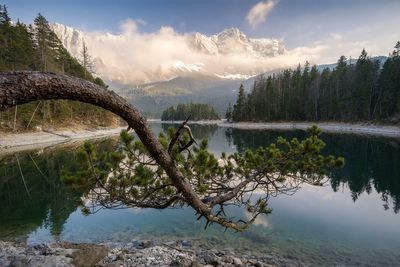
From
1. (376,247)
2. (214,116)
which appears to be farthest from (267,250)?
(214,116)

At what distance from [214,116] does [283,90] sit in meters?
58.3

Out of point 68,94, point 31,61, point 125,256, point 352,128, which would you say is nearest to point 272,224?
point 125,256

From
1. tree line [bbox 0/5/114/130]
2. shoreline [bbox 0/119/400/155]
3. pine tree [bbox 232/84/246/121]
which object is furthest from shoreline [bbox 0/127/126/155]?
pine tree [bbox 232/84/246/121]

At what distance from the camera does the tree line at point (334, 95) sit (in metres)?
67.4

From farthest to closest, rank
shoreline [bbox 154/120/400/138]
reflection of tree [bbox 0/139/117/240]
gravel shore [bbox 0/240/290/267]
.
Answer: shoreline [bbox 154/120/400/138], reflection of tree [bbox 0/139/117/240], gravel shore [bbox 0/240/290/267]

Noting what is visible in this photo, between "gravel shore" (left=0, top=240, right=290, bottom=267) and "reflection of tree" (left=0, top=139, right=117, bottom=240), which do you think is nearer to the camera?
"gravel shore" (left=0, top=240, right=290, bottom=267)

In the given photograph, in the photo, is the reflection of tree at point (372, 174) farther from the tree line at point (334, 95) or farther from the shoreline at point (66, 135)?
the tree line at point (334, 95)

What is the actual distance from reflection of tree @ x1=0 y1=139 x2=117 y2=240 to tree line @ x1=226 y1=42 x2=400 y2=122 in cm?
6574

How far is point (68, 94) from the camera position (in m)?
2.45

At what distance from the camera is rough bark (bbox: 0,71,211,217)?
83.0 inches

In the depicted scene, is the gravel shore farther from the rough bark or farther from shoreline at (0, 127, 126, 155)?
shoreline at (0, 127, 126, 155)

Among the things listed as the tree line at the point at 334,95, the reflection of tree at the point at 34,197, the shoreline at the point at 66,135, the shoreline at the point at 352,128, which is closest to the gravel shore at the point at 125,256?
the reflection of tree at the point at 34,197

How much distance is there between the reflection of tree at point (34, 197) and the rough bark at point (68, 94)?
5582 millimetres

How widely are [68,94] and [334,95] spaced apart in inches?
3635
